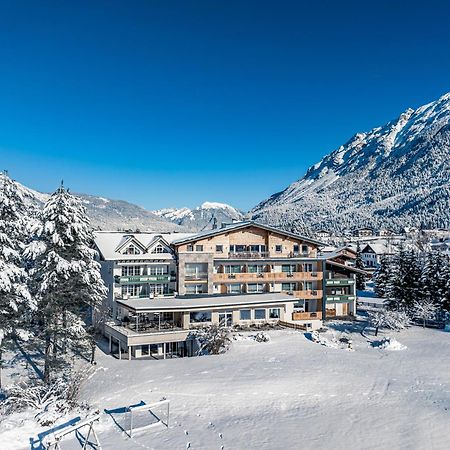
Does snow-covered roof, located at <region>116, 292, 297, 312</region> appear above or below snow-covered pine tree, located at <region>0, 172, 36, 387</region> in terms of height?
below


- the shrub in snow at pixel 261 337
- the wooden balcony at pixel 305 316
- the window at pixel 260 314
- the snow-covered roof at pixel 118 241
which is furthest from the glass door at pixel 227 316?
the snow-covered roof at pixel 118 241

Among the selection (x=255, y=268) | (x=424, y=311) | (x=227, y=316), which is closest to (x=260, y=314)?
(x=227, y=316)

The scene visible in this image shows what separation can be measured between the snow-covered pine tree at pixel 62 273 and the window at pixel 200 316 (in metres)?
12.5

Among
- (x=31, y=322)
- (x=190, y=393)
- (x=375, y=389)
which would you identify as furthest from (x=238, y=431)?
(x=31, y=322)

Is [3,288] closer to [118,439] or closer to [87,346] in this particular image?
[87,346]

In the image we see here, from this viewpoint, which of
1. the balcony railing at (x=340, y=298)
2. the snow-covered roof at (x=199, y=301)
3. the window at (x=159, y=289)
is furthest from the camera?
the balcony railing at (x=340, y=298)

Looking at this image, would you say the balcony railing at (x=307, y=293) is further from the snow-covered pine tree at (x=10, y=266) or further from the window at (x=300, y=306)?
the snow-covered pine tree at (x=10, y=266)

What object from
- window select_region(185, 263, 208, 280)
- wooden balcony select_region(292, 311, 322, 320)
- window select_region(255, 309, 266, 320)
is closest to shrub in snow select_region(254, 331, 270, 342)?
window select_region(255, 309, 266, 320)

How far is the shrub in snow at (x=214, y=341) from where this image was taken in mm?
31125

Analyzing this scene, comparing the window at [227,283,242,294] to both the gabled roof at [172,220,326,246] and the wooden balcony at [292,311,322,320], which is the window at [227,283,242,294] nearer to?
the gabled roof at [172,220,326,246]

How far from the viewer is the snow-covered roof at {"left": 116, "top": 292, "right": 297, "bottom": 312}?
116ft

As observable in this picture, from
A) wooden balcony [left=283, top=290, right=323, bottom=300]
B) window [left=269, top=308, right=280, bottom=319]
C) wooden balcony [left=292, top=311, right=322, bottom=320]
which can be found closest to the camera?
window [left=269, top=308, right=280, bottom=319]

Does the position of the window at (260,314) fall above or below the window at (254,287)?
below

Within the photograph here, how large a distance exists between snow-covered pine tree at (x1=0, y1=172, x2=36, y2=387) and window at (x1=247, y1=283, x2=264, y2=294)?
25.0 m
